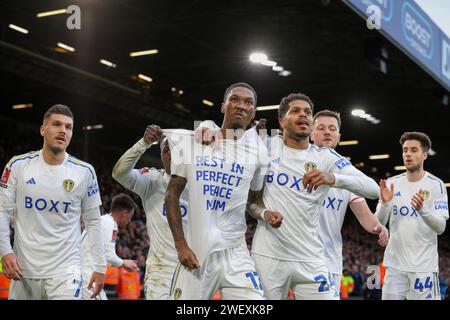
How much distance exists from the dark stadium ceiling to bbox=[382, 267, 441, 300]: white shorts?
23.6 feet

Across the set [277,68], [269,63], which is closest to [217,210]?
[269,63]

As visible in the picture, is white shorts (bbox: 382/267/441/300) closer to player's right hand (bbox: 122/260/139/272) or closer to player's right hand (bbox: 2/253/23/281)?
player's right hand (bbox: 122/260/139/272)

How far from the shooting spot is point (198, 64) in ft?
71.0

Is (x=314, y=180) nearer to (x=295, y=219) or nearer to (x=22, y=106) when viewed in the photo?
(x=295, y=219)

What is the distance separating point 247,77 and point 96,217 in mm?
16508

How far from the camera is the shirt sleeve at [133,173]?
20.9 ft

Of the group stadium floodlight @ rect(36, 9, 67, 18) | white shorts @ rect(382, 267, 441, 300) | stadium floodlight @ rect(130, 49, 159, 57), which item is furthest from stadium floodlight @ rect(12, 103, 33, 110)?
white shorts @ rect(382, 267, 441, 300)

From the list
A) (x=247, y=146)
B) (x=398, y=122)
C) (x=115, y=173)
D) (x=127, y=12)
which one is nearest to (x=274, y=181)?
(x=247, y=146)

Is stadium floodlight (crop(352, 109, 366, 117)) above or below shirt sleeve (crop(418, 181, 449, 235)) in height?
above

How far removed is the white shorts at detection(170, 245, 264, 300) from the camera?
4965 mm

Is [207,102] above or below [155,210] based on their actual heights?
above

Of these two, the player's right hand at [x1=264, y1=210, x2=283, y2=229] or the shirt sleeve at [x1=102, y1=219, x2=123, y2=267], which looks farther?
the shirt sleeve at [x1=102, y1=219, x2=123, y2=267]

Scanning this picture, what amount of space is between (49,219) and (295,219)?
206cm

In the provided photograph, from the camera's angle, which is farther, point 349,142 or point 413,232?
point 349,142
